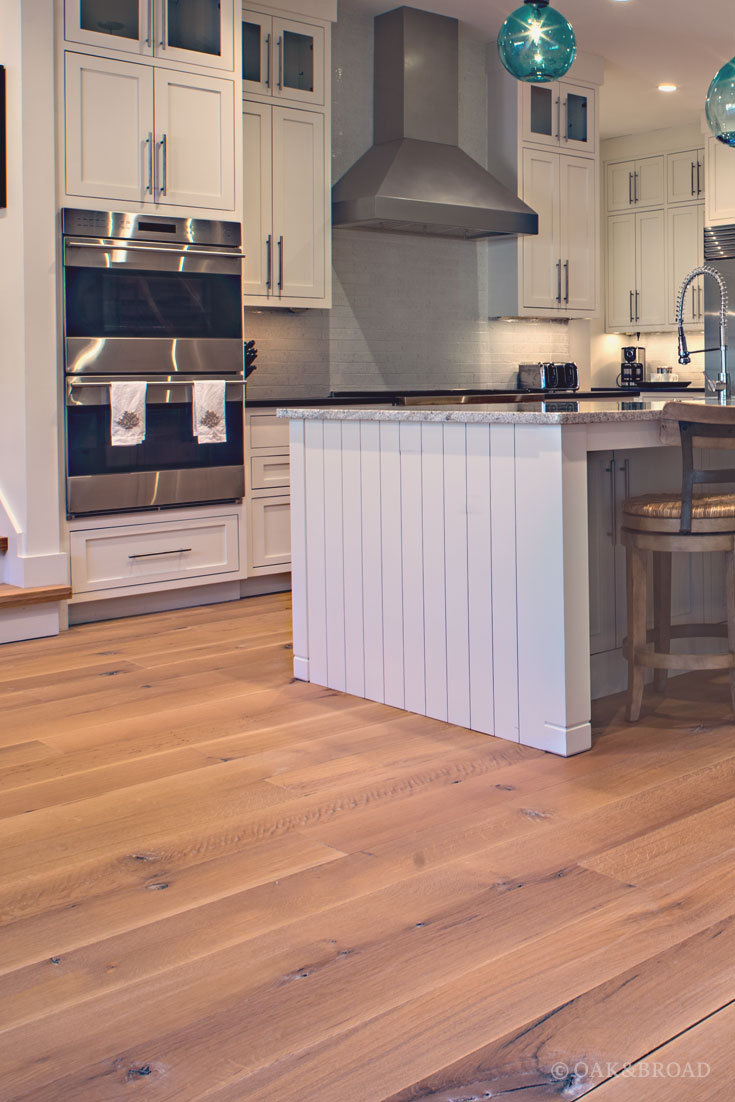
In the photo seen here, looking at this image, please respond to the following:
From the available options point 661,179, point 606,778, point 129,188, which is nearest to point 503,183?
point 661,179

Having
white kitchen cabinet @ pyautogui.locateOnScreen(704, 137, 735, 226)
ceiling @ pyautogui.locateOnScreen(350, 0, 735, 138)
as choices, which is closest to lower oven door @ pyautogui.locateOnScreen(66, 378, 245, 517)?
ceiling @ pyautogui.locateOnScreen(350, 0, 735, 138)

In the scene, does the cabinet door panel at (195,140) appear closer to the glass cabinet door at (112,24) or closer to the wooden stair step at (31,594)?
the glass cabinet door at (112,24)

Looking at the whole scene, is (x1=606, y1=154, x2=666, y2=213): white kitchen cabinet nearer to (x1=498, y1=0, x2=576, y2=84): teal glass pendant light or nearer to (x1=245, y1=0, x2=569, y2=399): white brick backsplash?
(x1=245, y1=0, x2=569, y2=399): white brick backsplash

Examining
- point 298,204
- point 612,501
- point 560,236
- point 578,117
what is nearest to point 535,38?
point 612,501

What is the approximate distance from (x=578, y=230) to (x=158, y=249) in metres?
3.18

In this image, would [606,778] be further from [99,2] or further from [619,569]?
[99,2]

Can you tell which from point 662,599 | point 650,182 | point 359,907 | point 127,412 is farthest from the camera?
point 650,182

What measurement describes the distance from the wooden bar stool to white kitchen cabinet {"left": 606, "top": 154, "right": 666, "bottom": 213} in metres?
5.72

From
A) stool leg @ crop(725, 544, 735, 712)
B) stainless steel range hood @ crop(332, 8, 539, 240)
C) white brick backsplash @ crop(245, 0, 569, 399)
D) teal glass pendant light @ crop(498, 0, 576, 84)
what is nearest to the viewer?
stool leg @ crop(725, 544, 735, 712)

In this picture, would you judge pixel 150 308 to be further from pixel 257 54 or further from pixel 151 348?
pixel 257 54

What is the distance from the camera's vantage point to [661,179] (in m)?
8.02

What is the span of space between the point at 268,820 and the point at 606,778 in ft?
2.57

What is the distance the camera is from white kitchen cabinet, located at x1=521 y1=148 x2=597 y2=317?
6.43 m

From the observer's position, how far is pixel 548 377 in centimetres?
655
